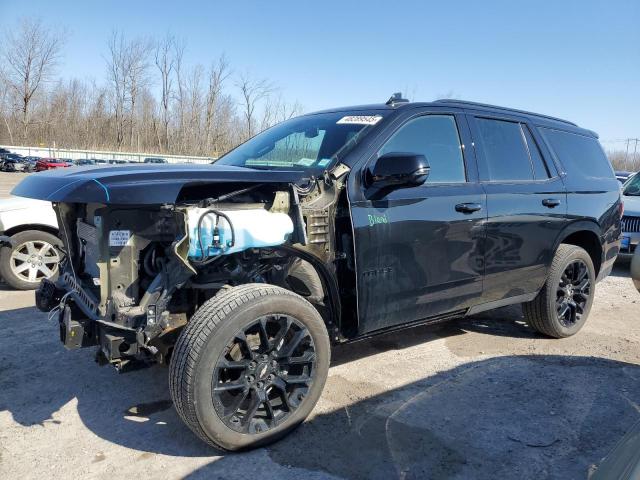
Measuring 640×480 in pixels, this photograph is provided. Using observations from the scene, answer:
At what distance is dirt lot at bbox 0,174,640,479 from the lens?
2.74m

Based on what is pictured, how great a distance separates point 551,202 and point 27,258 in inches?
224

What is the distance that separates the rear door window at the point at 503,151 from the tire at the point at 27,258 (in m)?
4.74

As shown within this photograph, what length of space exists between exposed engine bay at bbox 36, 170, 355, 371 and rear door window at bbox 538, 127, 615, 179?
2.59 meters

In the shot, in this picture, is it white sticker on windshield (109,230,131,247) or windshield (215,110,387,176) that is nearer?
white sticker on windshield (109,230,131,247)

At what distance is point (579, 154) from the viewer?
16.2ft

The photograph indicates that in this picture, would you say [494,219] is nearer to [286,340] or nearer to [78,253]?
[286,340]

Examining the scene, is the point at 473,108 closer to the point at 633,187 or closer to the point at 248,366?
the point at 248,366

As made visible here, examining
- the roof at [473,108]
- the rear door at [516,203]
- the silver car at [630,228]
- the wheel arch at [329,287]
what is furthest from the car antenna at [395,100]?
the silver car at [630,228]

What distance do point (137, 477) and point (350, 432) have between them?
1.19 meters

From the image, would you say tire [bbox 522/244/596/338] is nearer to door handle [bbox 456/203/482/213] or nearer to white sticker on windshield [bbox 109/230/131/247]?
door handle [bbox 456/203/482/213]

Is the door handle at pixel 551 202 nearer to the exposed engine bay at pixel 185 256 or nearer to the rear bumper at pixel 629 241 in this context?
the exposed engine bay at pixel 185 256

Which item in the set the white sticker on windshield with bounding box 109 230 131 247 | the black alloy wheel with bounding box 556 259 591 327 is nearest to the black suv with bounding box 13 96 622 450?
the white sticker on windshield with bounding box 109 230 131 247

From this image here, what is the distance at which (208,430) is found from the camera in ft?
8.67

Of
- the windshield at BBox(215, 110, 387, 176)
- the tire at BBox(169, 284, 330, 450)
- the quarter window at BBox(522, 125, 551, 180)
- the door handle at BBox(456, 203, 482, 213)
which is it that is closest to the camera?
the tire at BBox(169, 284, 330, 450)
